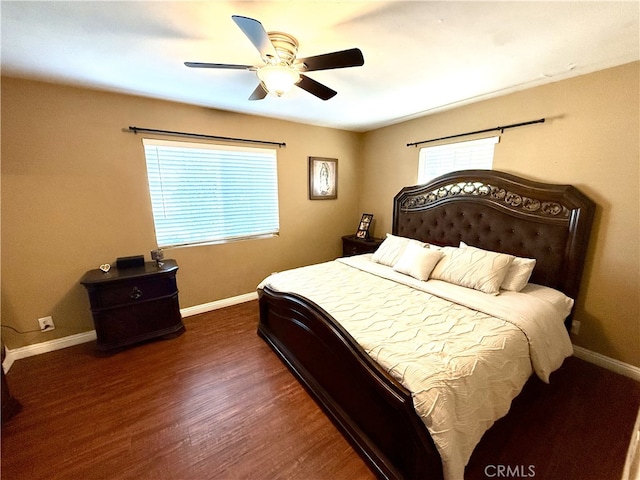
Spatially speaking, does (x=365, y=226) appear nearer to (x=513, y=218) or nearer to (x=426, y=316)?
(x=513, y=218)

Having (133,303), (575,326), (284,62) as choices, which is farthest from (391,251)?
(133,303)

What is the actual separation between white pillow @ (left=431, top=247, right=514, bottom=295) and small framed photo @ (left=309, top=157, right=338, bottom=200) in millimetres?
1992

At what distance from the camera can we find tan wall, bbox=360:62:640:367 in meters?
1.89

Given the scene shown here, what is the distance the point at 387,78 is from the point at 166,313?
2933mm

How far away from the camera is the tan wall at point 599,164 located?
189cm

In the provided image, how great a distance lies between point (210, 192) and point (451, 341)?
110 inches

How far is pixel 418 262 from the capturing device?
95.4 inches

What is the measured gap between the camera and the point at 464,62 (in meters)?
1.84

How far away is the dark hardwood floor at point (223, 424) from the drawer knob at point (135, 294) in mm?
521

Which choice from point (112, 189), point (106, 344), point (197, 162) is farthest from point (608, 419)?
point (112, 189)

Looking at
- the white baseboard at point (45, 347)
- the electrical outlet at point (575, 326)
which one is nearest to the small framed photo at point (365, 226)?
the electrical outlet at point (575, 326)

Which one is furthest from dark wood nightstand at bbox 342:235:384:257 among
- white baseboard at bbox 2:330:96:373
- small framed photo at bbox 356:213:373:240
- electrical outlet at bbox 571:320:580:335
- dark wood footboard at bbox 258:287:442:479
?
white baseboard at bbox 2:330:96:373

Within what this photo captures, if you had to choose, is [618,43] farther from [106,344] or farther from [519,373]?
[106,344]

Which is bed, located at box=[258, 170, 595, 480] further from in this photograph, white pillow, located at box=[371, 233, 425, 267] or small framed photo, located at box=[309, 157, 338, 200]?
small framed photo, located at box=[309, 157, 338, 200]
